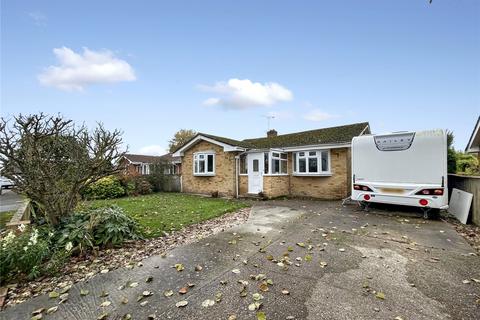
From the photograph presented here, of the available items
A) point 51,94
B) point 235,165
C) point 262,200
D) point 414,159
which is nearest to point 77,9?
point 51,94

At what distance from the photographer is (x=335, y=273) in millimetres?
3539

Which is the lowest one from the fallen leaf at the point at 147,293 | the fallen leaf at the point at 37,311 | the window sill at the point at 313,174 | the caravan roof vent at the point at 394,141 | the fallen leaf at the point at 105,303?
the fallen leaf at the point at 37,311

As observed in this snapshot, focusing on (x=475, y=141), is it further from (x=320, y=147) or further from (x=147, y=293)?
(x=147, y=293)

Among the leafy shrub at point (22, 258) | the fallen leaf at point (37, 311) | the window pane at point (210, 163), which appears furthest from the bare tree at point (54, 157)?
the window pane at point (210, 163)

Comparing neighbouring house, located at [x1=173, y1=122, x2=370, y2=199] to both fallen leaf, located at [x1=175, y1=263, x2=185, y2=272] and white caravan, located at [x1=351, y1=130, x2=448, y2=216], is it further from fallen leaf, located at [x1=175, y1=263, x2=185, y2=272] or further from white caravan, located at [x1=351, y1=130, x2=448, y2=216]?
fallen leaf, located at [x1=175, y1=263, x2=185, y2=272]

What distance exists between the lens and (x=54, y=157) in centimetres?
552

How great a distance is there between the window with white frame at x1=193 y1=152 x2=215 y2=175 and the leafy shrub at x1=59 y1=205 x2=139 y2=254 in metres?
9.66

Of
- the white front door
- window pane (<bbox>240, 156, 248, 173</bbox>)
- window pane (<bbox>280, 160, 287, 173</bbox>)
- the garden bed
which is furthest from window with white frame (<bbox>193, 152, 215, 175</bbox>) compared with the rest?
the garden bed

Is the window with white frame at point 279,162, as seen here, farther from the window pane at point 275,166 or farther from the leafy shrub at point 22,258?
the leafy shrub at point 22,258

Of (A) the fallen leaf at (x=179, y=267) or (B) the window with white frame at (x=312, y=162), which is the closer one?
(A) the fallen leaf at (x=179, y=267)

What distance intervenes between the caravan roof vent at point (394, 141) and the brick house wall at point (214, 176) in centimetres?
806

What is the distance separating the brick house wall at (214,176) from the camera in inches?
559

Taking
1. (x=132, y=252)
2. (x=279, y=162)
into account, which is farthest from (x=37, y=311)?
(x=279, y=162)

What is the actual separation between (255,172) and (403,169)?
297 inches
